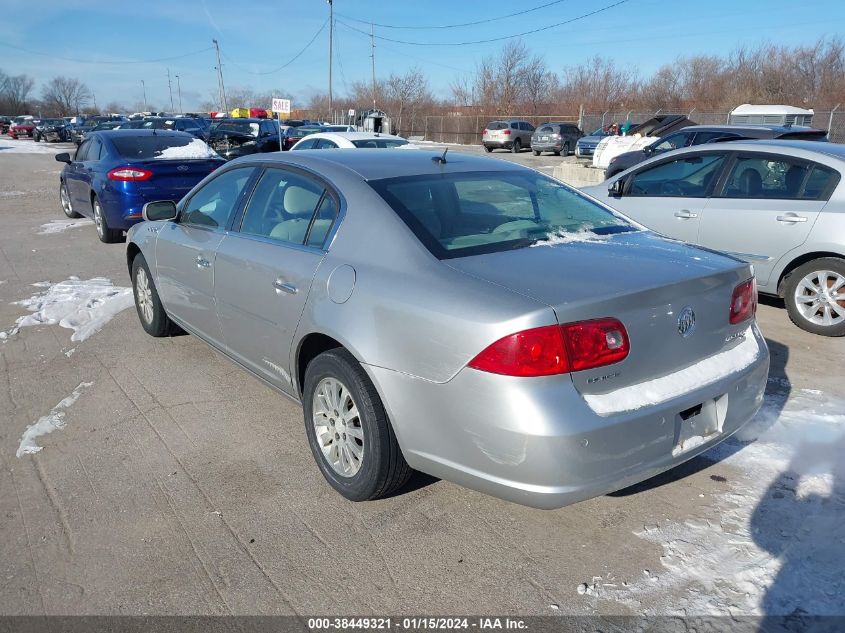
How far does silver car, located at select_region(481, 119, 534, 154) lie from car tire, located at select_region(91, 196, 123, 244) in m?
26.1

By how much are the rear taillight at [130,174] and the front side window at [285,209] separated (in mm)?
5898

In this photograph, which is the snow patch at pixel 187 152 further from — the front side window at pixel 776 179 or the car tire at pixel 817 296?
the car tire at pixel 817 296

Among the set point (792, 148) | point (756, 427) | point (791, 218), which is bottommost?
point (756, 427)

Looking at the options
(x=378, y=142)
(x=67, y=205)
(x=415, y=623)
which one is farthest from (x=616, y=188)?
(x=67, y=205)

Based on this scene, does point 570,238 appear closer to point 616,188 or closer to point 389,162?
point 389,162

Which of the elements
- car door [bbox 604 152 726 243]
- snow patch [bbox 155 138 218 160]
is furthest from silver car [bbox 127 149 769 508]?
snow patch [bbox 155 138 218 160]

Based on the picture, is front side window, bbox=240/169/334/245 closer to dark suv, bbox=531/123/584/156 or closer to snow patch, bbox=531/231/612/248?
snow patch, bbox=531/231/612/248

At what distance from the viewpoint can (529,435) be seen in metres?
2.39

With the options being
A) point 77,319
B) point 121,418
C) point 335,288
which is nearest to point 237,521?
point 335,288

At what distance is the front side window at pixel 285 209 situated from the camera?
3500 mm

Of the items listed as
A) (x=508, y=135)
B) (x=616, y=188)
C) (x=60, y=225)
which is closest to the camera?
(x=616, y=188)

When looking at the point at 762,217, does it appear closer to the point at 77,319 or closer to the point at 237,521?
the point at 237,521

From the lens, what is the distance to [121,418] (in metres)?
4.10

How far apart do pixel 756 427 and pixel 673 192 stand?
343 cm
